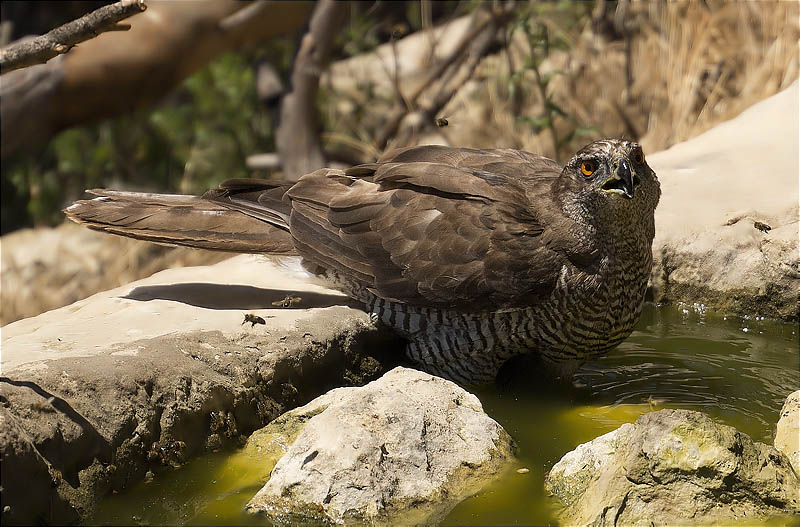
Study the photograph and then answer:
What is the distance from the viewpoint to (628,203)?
14.9ft

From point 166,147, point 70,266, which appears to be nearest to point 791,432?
point 70,266

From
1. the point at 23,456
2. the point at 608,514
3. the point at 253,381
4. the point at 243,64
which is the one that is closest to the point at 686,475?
the point at 608,514

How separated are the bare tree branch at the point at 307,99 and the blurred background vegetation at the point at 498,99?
298mm

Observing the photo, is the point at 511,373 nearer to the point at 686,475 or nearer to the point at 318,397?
the point at 318,397

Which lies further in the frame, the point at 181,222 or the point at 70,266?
the point at 70,266

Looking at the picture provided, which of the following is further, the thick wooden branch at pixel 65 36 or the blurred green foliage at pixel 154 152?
the blurred green foliage at pixel 154 152

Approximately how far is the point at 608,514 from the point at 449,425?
0.79m

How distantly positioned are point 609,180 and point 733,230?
1660mm

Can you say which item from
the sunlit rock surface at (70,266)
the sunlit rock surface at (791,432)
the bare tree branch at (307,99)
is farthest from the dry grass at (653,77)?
the sunlit rock surface at (791,432)

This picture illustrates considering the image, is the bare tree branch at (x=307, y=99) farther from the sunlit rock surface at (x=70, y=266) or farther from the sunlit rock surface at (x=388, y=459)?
the sunlit rock surface at (x=388, y=459)

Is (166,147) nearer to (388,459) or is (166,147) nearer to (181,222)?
(181,222)

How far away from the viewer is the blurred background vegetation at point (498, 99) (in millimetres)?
8578

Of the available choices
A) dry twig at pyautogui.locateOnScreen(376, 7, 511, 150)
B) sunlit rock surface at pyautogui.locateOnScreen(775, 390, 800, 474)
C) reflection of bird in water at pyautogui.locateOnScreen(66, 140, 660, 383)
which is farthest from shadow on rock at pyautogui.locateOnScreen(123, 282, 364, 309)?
dry twig at pyautogui.locateOnScreen(376, 7, 511, 150)

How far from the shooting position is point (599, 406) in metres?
4.76
